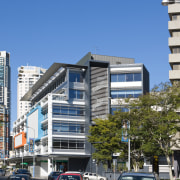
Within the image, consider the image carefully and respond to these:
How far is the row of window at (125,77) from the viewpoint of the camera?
9200cm

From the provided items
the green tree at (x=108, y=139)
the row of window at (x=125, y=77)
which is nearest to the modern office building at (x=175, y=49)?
the green tree at (x=108, y=139)

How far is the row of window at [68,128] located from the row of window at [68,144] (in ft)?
6.99

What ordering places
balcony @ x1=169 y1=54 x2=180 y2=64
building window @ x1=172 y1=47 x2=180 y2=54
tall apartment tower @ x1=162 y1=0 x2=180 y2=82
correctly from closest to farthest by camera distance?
tall apartment tower @ x1=162 y1=0 x2=180 y2=82 < balcony @ x1=169 y1=54 x2=180 y2=64 < building window @ x1=172 y1=47 x2=180 y2=54

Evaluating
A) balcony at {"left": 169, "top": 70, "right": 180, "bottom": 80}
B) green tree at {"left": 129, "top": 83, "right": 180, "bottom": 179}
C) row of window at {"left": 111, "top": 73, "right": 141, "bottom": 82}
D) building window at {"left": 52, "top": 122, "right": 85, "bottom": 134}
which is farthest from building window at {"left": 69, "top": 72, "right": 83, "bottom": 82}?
green tree at {"left": 129, "top": 83, "right": 180, "bottom": 179}

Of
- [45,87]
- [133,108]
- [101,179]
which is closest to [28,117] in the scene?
[45,87]

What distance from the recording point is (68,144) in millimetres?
90250

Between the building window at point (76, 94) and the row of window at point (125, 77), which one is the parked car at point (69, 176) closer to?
the building window at point (76, 94)

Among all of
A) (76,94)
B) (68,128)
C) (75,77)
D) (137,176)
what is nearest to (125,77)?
(75,77)

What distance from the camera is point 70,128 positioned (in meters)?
90.9

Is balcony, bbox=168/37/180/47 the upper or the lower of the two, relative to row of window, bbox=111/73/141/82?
upper

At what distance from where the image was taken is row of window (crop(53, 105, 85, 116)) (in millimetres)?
90562

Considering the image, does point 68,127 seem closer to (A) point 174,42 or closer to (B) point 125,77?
(B) point 125,77

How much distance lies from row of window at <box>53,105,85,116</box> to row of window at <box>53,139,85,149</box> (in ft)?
19.3

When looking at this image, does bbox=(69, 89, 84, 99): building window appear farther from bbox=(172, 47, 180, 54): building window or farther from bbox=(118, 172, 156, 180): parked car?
bbox=(118, 172, 156, 180): parked car
